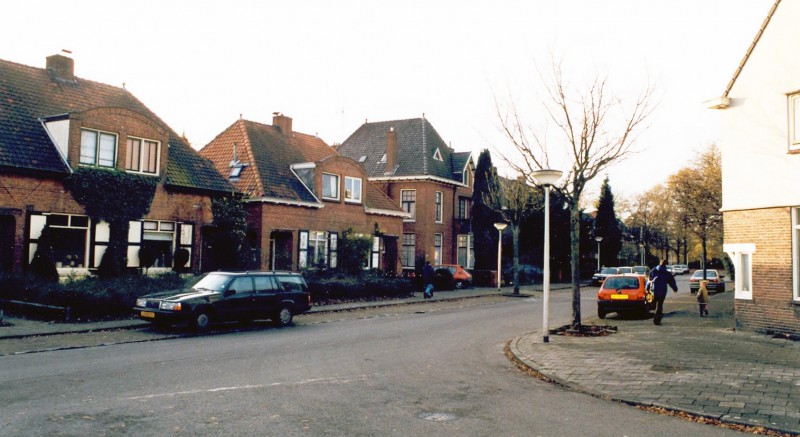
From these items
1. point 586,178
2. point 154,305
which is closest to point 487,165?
point 586,178

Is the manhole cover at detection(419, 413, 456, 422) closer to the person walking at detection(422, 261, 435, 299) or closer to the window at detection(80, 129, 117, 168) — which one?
the window at detection(80, 129, 117, 168)

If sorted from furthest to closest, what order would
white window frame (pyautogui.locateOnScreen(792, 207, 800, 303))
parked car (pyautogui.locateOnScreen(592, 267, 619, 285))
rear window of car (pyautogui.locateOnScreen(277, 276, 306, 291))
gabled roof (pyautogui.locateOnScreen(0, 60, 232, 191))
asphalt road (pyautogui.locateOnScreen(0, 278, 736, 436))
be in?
parked car (pyautogui.locateOnScreen(592, 267, 619, 285)) → gabled roof (pyautogui.locateOnScreen(0, 60, 232, 191)) → rear window of car (pyautogui.locateOnScreen(277, 276, 306, 291)) → white window frame (pyautogui.locateOnScreen(792, 207, 800, 303)) → asphalt road (pyautogui.locateOnScreen(0, 278, 736, 436))

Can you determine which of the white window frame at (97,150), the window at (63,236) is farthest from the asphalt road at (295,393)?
the white window frame at (97,150)

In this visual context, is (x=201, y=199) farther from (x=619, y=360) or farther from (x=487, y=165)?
(x=487, y=165)

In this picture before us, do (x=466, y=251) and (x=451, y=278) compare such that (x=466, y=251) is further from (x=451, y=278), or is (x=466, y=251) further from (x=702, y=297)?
(x=702, y=297)

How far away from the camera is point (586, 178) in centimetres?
1705

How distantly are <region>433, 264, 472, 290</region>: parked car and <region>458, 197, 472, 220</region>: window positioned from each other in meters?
9.61

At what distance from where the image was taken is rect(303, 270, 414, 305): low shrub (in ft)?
82.4

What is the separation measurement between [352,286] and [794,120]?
17267 millimetres

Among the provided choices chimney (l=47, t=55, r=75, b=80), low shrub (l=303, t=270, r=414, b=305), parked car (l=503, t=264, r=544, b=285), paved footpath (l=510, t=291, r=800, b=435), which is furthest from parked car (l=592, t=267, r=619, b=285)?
chimney (l=47, t=55, r=75, b=80)

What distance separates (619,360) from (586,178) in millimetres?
6698

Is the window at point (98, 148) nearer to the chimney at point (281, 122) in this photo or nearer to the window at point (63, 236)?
the window at point (63, 236)

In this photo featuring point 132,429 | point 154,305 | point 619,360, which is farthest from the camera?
point 154,305

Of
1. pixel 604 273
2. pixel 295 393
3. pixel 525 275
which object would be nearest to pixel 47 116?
pixel 295 393
